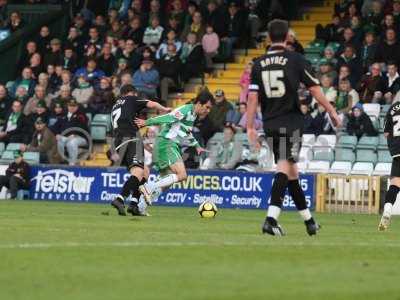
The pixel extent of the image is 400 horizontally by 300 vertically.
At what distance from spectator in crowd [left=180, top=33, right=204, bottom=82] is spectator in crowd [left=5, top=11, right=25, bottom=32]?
19.1 feet

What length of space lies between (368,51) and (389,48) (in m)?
0.71

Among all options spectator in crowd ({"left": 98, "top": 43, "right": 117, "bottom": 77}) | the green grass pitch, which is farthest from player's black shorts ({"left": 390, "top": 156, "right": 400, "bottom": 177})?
spectator in crowd ({"left": 98, "top": 43, "right": 117, "bottom": 77})

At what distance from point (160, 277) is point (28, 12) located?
27.3 m

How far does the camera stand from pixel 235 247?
1208cm

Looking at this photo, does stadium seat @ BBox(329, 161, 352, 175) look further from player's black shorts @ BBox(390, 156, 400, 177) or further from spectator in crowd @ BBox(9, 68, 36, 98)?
spectator in crowd @ BBox(9, 68, 36, 98)

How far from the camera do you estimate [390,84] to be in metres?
27.1

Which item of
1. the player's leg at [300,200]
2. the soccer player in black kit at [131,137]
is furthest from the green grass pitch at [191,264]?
the soccer player in black kit at [131,137]

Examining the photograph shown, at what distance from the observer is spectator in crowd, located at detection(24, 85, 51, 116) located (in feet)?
103

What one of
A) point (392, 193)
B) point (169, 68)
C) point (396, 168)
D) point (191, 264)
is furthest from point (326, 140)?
point (191, 264)

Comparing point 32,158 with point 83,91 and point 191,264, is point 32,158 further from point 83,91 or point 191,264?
point 191,264

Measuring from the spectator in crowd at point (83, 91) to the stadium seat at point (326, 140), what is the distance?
671 cm

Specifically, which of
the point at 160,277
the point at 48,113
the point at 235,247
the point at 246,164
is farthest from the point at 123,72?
the point at 160,277

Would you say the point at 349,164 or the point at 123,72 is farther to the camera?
the point at 123,72

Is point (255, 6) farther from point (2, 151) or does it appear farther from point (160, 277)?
point (160, 277)
